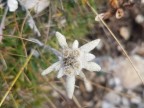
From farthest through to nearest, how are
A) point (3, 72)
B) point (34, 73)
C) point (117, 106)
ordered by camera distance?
A: point (117, 106) < point (34, 73) < point (3, 72)

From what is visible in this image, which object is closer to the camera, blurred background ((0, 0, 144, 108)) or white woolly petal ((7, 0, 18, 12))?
white woolly petal ((7, 0, 18, 12))

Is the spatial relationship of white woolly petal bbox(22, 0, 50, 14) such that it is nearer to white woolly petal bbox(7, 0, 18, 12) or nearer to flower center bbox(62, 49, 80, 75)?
white woolly petal bbox(7, 0, 18, 12)

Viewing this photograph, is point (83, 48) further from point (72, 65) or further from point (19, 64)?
point (19, 64)

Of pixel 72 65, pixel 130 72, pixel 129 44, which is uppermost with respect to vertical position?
pixel 129 44

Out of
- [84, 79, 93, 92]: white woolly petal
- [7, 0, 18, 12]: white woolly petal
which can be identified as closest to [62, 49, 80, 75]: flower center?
[7, 0, 18, 12]: white woolly petal

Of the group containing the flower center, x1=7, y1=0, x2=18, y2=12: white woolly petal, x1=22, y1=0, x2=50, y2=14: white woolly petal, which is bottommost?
the flower center

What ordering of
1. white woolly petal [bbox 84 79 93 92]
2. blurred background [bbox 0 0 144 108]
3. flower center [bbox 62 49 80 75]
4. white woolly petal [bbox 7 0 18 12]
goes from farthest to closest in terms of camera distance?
white woolly petal [bbox 84 79 93 92] < blurred background [bbox 0 0 144 108] < white woolly petal [bbox 7 0 18 12] < flower center [bbox 62 49 80 75]

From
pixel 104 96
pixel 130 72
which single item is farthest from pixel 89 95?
pixel 130 72
